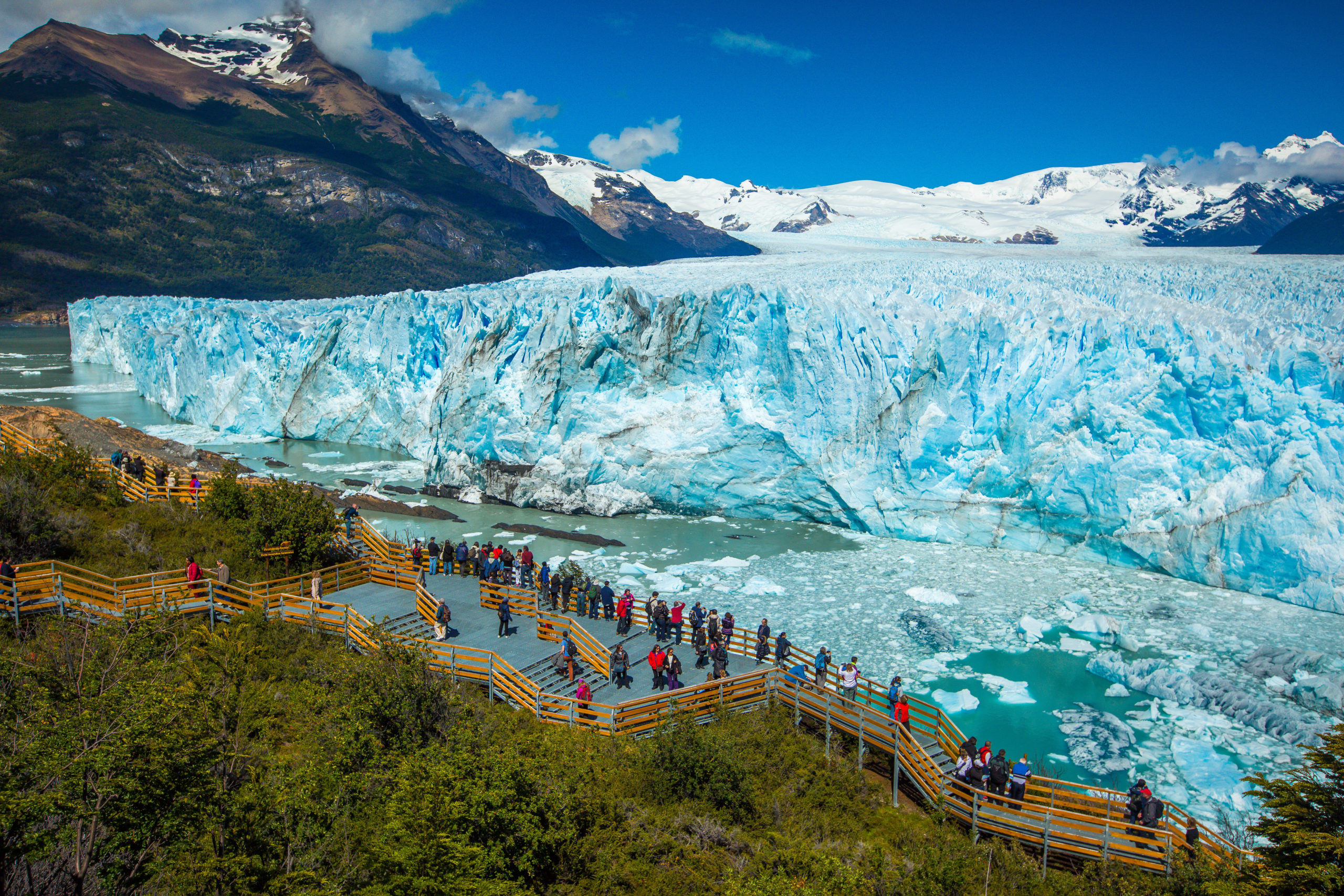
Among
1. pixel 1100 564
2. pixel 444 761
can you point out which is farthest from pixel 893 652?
pixel 444 761

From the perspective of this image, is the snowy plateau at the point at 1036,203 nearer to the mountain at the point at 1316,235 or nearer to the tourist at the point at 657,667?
the mountain at the point at 1316,235

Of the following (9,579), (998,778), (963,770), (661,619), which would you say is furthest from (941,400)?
(9,579)

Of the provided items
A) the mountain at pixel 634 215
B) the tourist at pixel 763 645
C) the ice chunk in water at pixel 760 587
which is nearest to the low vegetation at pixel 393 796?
the tourist at pixel 763 645

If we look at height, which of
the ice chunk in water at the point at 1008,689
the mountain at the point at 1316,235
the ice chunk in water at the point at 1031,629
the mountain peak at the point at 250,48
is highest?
the mountain peak at the point at 250,48

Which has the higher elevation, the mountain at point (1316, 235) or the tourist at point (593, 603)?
the mountain at point (1316, 235)

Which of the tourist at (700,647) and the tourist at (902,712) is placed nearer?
the tourist at (902,712)

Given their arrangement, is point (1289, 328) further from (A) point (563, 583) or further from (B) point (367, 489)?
(B) point (367, 489)

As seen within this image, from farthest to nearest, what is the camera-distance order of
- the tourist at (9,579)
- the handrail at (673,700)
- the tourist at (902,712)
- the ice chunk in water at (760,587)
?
the ice chunk in water at (760,587) → the tourist at (9,579) → the tourist at (902,712) → the handrail at (673,700)

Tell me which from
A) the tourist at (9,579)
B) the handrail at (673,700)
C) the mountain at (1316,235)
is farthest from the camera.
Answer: the mountain at (1316,235)
